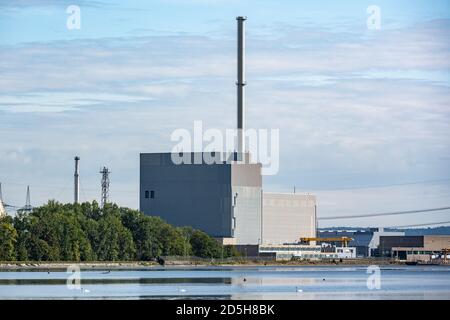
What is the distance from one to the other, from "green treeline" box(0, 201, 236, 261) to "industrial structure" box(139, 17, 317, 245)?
21.4 ft

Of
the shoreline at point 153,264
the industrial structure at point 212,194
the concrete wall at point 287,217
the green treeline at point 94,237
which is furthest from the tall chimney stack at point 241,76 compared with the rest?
the concrete wall at point 287,217

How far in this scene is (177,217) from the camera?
163500 mm

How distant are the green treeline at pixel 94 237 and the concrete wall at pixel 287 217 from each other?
14438 mm

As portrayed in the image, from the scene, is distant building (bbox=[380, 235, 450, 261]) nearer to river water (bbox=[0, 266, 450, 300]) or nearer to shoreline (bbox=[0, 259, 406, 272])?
shoreline (bbox=[0, 259, 406, 272])

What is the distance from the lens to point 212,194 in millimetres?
159875

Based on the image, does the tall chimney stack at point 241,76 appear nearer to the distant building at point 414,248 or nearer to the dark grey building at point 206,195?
the dark grey building at point 206,195

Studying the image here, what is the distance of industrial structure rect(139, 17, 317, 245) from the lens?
522 feet

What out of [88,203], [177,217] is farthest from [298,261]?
[88,203]

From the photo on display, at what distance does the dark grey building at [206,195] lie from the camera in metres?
159

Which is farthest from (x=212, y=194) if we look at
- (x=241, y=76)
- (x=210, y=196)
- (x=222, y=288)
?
(x=222, y=288)
